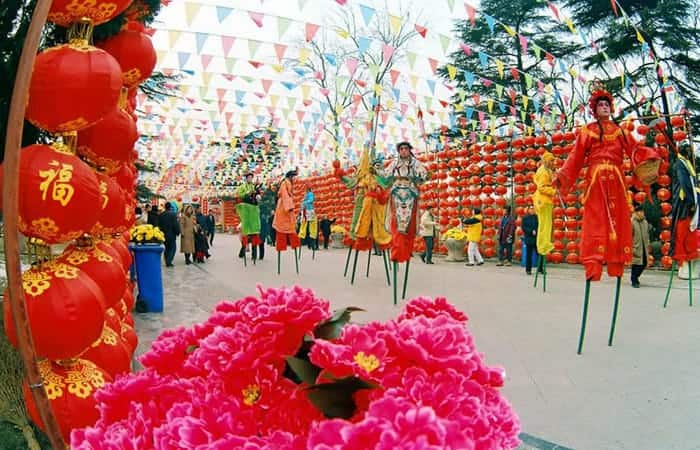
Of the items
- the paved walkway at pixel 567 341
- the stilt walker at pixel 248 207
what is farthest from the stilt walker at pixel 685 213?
the stilt walker at pixel 248 207

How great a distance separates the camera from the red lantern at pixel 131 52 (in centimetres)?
300

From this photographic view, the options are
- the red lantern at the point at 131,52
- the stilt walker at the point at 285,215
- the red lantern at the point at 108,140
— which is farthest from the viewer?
the stilt walker at the point at 285,215

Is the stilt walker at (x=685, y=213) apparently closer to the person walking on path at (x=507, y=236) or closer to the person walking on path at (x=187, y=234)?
the person walking on path at (x=507, y=236)

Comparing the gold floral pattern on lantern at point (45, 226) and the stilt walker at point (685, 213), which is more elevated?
the stilt walker at point (685, 213)

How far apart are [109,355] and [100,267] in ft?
1.43

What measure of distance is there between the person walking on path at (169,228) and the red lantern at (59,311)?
456 inches

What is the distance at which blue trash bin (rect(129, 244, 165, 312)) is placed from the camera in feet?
22.3

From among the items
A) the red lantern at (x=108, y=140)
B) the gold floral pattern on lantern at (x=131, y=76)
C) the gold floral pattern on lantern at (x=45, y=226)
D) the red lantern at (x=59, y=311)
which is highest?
the gold floral pattern on lantern at (x=131, y=76)

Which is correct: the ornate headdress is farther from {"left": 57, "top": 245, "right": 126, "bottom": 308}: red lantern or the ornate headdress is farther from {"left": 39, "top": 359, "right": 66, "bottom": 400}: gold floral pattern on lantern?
{"left": 39, "top": 359, "right": 66, "bottom": 400}: gold floral pattern on lantern

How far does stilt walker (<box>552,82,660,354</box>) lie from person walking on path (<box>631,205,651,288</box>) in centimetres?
511

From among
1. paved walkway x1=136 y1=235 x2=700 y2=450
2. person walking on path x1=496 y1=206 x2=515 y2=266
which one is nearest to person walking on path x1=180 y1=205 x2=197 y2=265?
paved walkway x1=136 y1=235 x2=700 y2=450

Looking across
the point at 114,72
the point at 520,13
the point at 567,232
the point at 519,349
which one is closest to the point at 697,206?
the point at 519,349

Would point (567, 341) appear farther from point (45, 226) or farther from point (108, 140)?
point (45, 226)

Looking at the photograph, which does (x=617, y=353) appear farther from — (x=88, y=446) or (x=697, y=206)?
(x=88, y=446)
